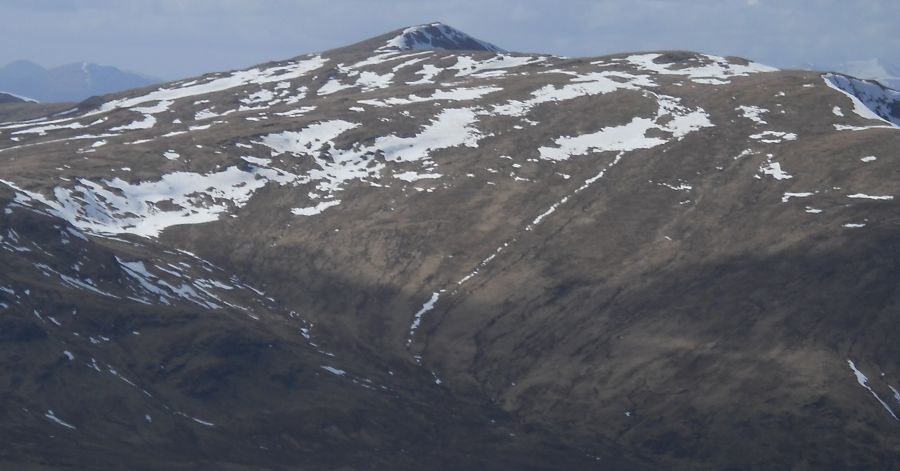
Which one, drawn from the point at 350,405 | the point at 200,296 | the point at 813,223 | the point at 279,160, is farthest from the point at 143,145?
the point at 813,223

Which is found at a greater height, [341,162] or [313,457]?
[341,162]

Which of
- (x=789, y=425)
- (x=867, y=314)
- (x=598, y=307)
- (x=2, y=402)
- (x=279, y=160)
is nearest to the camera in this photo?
(x=2, y=402)

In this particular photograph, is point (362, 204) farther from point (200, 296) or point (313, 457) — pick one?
point (313, 457)

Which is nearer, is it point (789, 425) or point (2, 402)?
point (2, 402)

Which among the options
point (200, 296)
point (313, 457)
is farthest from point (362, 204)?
point (313, 457)

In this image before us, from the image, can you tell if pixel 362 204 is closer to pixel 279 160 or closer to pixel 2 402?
pixel 279 160

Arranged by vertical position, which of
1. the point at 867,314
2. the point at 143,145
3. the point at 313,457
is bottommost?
the point at 313,457

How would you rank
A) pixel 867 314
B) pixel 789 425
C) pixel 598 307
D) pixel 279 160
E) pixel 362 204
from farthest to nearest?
1. pixel 279 160
2. pixel 362 204
3. pixel 598 307
4. pixel 867 314
5. pixel 789 425
